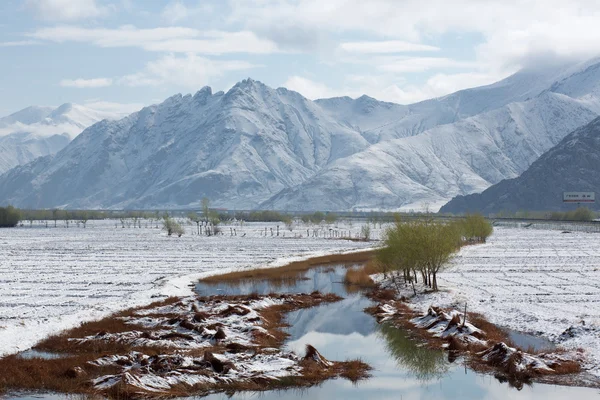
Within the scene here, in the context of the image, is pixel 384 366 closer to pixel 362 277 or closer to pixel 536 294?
pixel 536 294

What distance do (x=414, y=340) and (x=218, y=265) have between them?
50.5 metres

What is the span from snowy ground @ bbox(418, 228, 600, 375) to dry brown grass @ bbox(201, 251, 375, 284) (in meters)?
16.0

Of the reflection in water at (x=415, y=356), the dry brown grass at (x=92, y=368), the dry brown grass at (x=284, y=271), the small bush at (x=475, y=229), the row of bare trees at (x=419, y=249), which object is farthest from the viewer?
the small bush at (x=475, y=229)

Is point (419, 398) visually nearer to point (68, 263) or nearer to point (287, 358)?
point (287, 358)

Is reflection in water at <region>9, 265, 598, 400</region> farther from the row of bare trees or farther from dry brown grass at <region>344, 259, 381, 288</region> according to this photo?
dry brown grass at <region>344, 259, 381, 288</region>

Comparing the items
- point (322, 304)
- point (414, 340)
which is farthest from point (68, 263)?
point (414, 340)

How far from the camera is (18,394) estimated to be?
2605cm

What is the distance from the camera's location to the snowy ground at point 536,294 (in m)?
35.6

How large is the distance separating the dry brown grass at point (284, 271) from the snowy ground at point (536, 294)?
52.4ft

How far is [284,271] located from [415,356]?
44.5 metres

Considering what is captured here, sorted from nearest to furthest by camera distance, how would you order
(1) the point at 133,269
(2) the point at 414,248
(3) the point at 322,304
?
(3) the point at 322,304 < (2) the point at 414,248 < (1) the point at 133,269

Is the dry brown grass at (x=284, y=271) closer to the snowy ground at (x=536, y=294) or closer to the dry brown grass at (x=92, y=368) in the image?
the snowy ground at (x=536, y=294)

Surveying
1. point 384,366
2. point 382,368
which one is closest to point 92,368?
point 382,368

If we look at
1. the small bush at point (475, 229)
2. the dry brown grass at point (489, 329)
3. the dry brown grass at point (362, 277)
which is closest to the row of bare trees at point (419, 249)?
the dry brown grass at point (362, 277)
